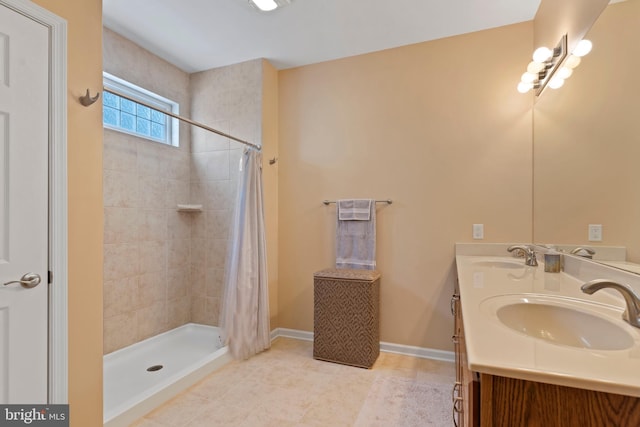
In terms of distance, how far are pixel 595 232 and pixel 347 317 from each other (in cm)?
168

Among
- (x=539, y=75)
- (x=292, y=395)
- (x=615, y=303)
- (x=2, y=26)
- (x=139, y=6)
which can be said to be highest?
(x=139, y=6)

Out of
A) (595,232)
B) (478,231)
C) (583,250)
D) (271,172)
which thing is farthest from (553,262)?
(271,172)

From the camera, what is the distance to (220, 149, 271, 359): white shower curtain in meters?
2.58

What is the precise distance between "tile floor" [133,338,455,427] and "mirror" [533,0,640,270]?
1262 mm

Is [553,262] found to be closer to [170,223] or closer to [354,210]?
[354,210]

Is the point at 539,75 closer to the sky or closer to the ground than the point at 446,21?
closer to the ground

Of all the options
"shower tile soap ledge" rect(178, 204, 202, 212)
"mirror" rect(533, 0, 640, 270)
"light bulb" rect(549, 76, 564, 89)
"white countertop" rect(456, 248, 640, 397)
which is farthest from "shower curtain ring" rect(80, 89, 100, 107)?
"light bulb" rect(549, 76, 564, 89)

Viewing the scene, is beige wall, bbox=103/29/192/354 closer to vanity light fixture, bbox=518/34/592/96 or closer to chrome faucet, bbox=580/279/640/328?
chrome faucet, bbox=580/279/640/328

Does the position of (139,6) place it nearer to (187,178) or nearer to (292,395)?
(187,178)

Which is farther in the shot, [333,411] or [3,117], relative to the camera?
[333,411]

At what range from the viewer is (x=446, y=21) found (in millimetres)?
2398

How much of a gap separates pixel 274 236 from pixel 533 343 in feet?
8.53

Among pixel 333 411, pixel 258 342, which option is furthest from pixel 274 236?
pixel 333 411

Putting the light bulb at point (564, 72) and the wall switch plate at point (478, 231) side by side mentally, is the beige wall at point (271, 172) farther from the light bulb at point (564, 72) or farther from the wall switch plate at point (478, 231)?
the light bulb at point (564, 72)
